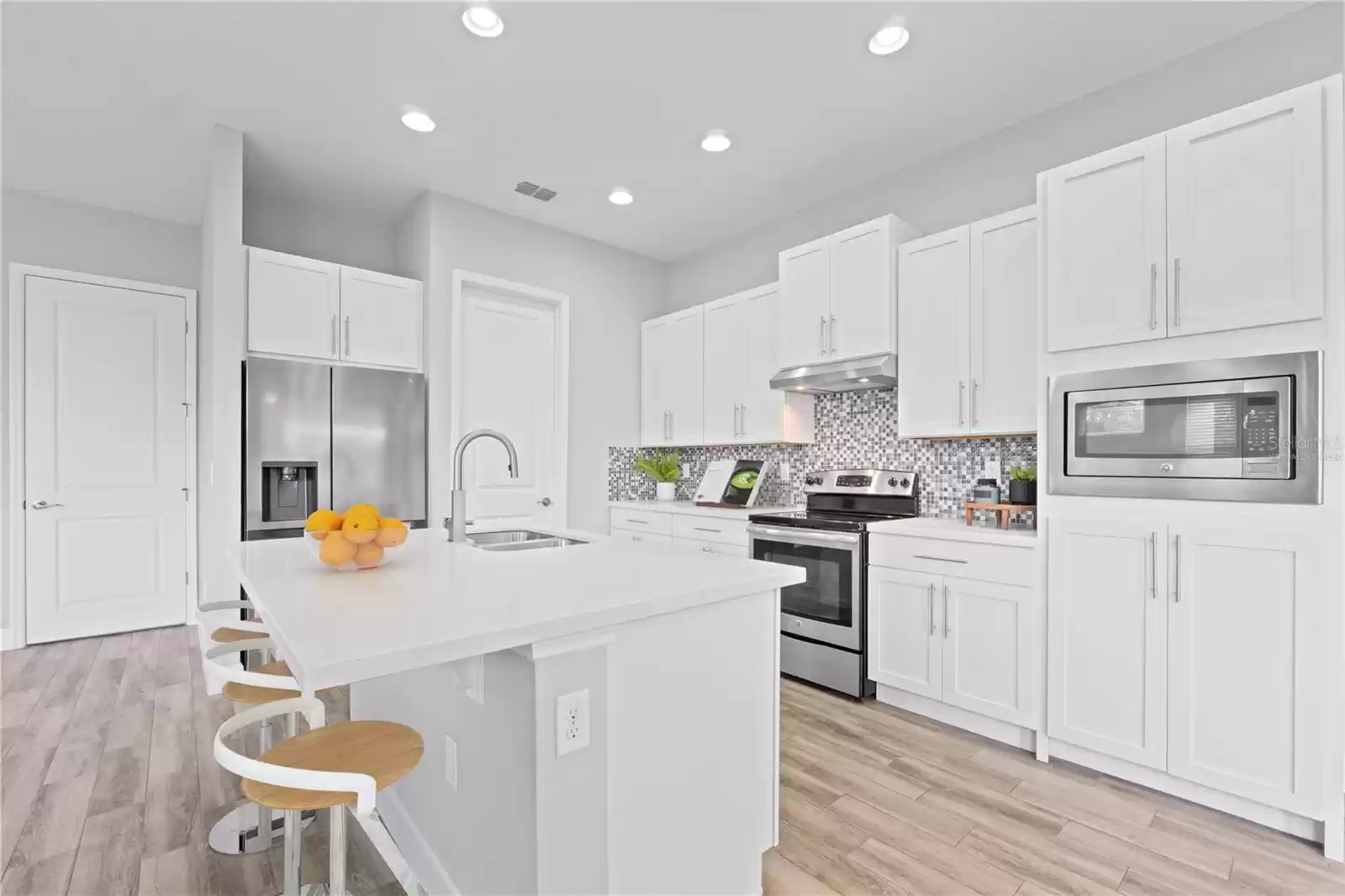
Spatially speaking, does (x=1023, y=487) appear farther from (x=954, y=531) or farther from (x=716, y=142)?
(x=716, y=142)

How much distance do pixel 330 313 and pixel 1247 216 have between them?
13.2 feet

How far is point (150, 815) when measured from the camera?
204cm

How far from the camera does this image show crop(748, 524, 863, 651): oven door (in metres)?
3.04

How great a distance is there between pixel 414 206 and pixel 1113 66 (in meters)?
3.74

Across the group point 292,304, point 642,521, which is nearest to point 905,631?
point 642,521

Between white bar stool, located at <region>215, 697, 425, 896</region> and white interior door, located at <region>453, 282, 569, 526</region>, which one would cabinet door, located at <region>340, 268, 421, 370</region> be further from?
white bar stool, located at <region>215, 697, 425, 896</region>

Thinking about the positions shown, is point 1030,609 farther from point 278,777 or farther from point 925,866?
point 278,777

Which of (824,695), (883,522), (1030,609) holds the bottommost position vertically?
(824,695)

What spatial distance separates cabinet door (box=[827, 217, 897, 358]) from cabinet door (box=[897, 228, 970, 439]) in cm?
6

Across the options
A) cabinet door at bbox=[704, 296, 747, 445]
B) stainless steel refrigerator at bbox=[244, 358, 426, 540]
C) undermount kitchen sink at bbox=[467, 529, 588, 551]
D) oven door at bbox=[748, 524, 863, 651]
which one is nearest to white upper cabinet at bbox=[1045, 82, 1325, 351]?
oven door at bbox=[748, 524, 863, 651]

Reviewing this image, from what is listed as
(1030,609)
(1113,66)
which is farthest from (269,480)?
(1113,66)

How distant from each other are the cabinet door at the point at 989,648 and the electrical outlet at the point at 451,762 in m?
2.10

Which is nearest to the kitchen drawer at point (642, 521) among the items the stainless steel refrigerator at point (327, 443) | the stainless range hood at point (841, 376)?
the stainless range hood at point (841, 376)

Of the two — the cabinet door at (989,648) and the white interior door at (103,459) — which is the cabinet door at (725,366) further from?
the white interior door at (103,459)
